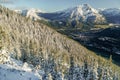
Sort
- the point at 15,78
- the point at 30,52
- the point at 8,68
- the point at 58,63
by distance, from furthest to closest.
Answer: the point at 30,52 → the point at 58,63 → the point at 8,68 → the point at 15,78

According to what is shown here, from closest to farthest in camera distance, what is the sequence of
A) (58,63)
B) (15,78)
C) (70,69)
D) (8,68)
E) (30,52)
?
(15,78)
(8,68)
(58,63)
(70,69)
(30,52)

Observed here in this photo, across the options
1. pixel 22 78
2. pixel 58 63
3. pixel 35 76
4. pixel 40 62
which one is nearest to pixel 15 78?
pixel 22 78

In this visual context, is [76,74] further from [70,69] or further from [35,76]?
[35,76]

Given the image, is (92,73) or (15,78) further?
(92,73)

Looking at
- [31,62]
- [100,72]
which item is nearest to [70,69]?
[100,72]

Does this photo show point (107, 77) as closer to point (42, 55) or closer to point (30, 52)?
point (42, 55)

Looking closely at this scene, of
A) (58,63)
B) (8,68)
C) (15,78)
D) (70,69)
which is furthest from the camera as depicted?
(70,69)

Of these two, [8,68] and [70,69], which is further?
[70,69]

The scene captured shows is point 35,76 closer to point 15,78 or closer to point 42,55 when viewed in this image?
point 15,78
